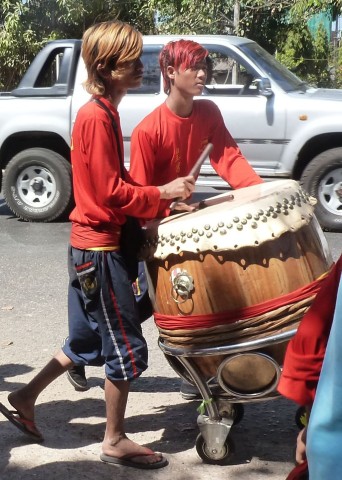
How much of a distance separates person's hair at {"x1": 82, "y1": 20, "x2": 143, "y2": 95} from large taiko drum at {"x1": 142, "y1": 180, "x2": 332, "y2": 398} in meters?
0.65

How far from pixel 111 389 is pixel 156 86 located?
6.40m

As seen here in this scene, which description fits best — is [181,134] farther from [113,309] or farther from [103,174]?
[113,309]

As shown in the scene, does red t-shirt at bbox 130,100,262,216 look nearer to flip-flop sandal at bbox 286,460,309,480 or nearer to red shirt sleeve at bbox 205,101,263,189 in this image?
red shirt sleeve at bbox 205,101,263,189

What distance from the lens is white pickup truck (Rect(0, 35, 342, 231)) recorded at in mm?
9383

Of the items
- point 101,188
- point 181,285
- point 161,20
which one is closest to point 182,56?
point 101,188

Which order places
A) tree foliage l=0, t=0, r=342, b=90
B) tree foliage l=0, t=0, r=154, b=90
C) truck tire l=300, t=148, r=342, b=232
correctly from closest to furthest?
1. truck tire l=300, t=148, r=342, b=232
2. tree foliage l=0, t=0, r=342, b=90
3. tree foliage l=0, t=0, r=154, b=90

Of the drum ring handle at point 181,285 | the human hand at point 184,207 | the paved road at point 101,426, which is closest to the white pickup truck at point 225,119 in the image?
the paved road at point 101,426

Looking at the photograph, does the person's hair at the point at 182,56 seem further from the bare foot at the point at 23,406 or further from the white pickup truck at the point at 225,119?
the white pickup truck at the point at 225,119

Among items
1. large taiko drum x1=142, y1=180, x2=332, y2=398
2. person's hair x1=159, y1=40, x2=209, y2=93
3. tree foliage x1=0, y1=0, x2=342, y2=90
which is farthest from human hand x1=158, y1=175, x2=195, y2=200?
tree foliage x1=0, y1=0, x2=342, y2=90

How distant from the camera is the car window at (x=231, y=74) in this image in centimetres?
963

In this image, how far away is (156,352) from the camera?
18.1ft

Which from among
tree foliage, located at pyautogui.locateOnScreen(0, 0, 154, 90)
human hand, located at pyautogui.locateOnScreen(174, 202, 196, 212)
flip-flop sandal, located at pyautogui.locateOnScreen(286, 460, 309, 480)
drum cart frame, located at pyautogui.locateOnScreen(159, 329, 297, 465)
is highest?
flip-flop sandal, located at pyautogui.locateOnScreen(286, 460, 309, 480)

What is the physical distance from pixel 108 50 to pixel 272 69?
6.32 meters

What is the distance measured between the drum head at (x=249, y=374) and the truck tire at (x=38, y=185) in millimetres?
6608
